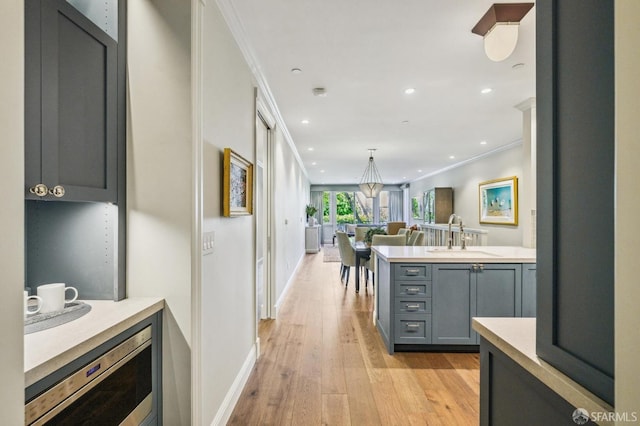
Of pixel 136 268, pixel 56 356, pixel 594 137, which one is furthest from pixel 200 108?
pixel 594 137

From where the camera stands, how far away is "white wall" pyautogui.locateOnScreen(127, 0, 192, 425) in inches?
60.7

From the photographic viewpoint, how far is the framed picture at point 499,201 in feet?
18.6

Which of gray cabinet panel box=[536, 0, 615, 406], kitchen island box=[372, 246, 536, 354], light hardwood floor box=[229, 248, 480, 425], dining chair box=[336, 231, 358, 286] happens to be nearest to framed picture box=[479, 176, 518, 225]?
dining chair box=[336, 231, 358, 286]

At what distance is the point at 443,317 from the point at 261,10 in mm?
2834

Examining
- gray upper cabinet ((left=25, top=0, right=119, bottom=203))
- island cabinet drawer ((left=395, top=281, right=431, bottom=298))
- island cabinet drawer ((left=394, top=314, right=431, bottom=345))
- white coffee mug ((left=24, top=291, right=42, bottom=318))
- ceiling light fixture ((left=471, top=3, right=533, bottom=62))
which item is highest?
ceiling light fixture ((left=471, top=3, right=533, bottom=62))

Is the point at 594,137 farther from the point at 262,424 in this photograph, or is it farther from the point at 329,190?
the point at 329,190

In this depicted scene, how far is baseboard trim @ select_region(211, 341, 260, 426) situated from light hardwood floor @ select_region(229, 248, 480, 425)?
4 centimetres

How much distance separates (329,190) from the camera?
1306 centimetres

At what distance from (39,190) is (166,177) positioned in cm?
52

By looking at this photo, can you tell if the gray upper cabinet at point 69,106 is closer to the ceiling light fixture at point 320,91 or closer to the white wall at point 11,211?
the white wall at point 11,211

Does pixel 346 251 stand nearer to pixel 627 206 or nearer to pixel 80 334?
pixel 80 334

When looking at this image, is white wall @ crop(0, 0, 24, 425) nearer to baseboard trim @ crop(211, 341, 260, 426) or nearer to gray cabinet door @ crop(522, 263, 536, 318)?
baseboard trim @ crop(211, 341, 260, 426)

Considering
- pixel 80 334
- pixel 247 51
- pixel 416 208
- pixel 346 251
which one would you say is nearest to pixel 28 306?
pixel 80 334

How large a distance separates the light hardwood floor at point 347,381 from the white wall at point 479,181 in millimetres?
3657
